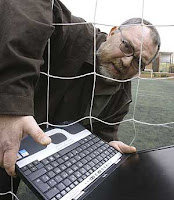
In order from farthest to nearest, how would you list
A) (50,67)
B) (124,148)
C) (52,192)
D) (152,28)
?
(152,28) < (50,67) < (124,148) < (52,192)

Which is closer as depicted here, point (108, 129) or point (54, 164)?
point (54, 164)

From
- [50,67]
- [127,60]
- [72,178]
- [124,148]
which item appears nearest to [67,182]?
[72,178]

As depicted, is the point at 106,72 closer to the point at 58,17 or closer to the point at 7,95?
the point at 58,17

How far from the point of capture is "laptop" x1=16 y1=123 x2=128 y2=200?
30 centimetres

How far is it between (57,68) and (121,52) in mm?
191

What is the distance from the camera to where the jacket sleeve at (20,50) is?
32cm

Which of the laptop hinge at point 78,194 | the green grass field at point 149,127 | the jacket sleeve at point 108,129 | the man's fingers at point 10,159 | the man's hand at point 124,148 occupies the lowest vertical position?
the green grass field at point 149,127

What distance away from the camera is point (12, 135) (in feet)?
1.00

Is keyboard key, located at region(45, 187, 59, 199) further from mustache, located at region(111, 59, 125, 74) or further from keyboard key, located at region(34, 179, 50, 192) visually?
mustache, located at region(111, 59, 125, 74)

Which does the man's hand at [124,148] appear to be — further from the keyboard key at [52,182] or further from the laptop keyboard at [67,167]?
the keyboard key at [52,182]

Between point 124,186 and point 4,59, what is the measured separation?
0.24 meters

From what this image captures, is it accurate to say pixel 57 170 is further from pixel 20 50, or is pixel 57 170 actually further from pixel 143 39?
pixel 143 39

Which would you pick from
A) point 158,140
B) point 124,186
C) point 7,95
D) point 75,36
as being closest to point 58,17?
point 75,36

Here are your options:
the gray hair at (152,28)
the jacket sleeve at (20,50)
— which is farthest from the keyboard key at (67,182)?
the gray hair at (152,28)
